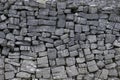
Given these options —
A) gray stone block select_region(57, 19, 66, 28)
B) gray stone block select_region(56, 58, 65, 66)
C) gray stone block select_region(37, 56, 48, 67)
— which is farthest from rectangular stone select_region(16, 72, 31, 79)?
gray stone block select_region(57, 19, 66, 28)

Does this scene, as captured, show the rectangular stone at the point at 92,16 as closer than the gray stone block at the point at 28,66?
No

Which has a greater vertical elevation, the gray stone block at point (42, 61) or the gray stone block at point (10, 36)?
the gray stone block at point (10, 36)

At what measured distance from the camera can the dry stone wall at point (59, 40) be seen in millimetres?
5605

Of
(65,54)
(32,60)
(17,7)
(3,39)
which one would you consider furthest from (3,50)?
(65,54)

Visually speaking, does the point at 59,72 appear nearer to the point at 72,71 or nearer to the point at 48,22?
the point at 72,71

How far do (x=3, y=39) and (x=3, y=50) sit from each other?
29 cm

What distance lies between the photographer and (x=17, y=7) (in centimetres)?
578

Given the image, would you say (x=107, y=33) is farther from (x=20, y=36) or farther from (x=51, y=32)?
(x=20, y=36)

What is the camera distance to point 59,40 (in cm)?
573

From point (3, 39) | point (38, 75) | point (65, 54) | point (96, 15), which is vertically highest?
point (96, 15)

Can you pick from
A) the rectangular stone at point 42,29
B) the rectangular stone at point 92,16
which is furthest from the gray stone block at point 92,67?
the rectangular stone at point 42,29

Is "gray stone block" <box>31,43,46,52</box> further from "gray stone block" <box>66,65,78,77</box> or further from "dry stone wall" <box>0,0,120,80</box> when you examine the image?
"gray stone block" <box>66,65,78,77</box>

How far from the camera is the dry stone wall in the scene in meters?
5.61

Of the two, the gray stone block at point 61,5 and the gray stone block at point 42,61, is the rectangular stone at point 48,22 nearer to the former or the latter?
the gray stone block at point 61,5
